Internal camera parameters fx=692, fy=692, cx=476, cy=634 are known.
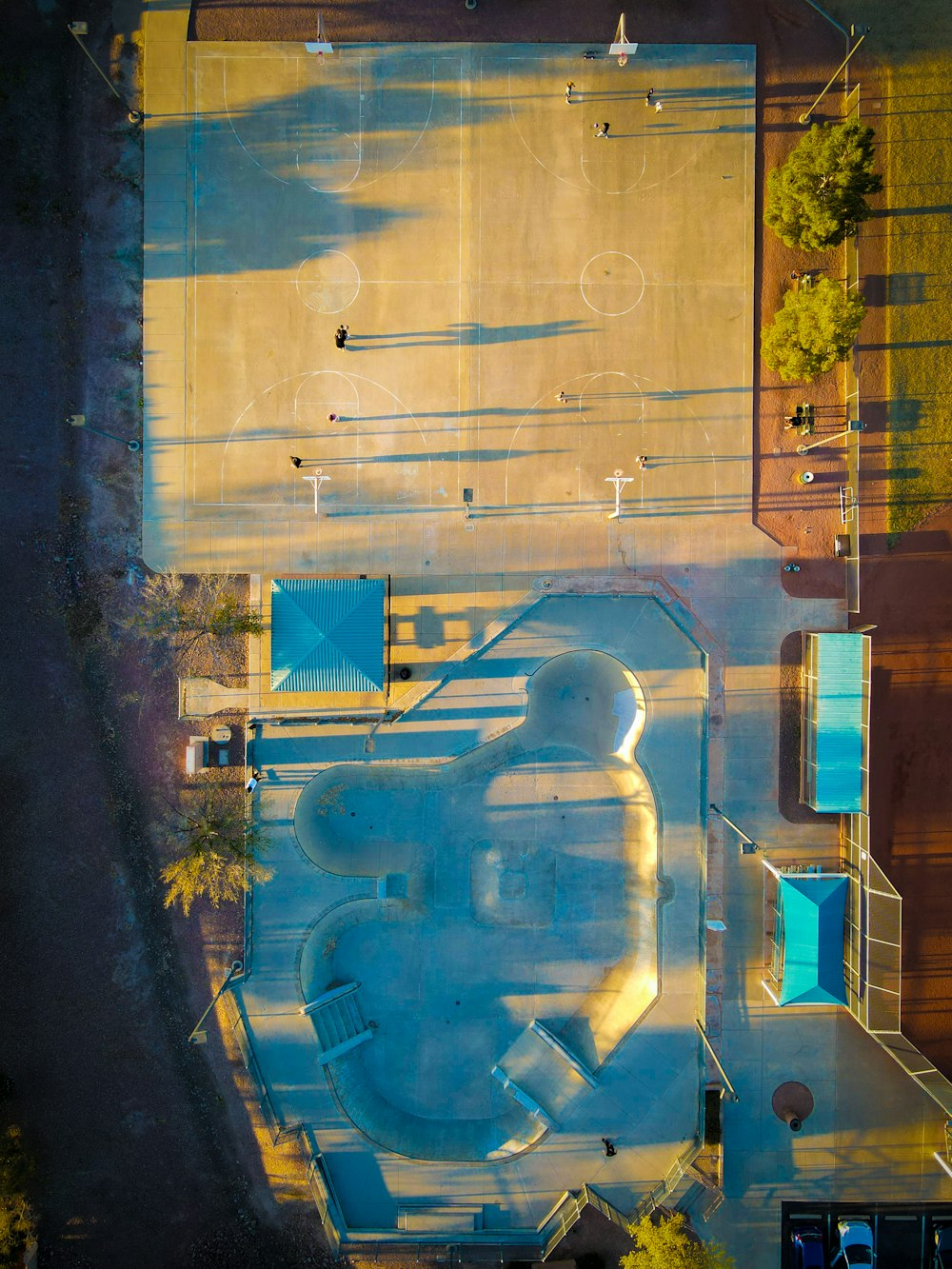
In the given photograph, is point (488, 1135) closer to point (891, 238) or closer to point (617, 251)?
point (617, 251)

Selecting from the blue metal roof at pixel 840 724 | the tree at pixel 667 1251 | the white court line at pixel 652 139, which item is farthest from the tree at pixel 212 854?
the white court line at pixel 652 139

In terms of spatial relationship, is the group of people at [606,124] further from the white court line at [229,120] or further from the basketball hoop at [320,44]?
the white court line at [229,120]

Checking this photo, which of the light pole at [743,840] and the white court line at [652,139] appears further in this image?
the light pole at [743,840]

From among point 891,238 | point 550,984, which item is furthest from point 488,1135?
point 891,238

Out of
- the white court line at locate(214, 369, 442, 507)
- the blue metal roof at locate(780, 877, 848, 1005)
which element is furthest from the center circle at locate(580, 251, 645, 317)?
the blue metal roof at locate(780, 877, 848, 1005)

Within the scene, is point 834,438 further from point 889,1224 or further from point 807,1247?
point 807,1247

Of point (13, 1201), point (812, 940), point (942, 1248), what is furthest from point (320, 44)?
point (942, 1248)
